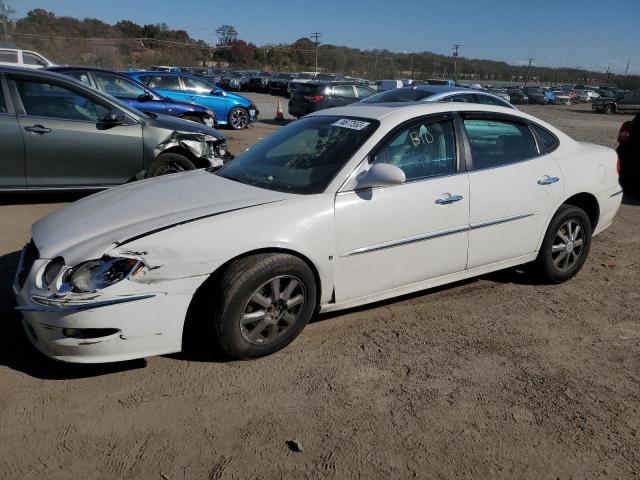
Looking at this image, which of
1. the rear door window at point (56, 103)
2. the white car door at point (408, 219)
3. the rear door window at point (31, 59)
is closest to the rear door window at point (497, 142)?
the white car door at point (408, 219)

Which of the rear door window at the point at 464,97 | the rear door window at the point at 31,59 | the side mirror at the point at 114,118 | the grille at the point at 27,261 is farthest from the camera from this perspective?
the rear door window at the point at 31,59

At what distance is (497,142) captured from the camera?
4262 millimetres

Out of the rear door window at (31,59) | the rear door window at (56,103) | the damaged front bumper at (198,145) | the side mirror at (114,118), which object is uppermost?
the rear door window at (31,59)

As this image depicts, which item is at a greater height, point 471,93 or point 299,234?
point 471,93

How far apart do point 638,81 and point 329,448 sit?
7897cm

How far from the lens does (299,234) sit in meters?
3.24

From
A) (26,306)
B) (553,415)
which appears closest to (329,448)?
(553,415)

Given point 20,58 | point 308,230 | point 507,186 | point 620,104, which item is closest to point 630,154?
point 507,186

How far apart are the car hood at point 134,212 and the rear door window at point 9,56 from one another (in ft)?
57.3

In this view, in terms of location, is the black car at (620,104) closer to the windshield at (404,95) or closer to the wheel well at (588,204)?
the windshield at (404,95)

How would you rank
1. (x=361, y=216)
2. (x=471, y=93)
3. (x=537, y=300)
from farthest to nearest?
(x=471, y=93) → (x=537, y=300) → (x=361, y=216)

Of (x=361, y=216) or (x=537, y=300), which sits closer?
(x=361, y=216)

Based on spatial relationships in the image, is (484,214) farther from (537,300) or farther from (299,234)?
(299,234)

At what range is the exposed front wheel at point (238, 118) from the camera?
50.3 feet
